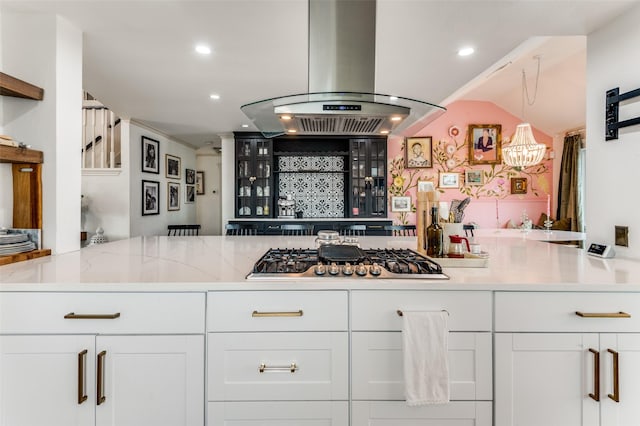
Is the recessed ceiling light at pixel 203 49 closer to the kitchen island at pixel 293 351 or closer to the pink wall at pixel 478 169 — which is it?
the kitchen island at pixel 293 351

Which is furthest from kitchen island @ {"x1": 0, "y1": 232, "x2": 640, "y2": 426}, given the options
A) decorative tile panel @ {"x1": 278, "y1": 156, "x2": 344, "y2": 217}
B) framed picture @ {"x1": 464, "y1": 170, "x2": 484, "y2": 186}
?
framed picture @ {"x1": 464, "y1": 170, "x2": 484, "y2": 186}

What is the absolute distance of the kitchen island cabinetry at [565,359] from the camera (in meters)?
1.18

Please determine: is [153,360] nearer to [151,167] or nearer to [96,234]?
[96,234]

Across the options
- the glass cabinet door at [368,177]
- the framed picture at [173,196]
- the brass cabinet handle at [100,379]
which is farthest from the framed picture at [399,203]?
the brass cabinet handle at [100,379]

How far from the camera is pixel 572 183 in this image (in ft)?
18.6

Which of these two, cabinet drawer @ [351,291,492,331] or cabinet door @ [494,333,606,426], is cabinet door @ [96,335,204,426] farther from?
cabinet door @ [494,333,606,426]

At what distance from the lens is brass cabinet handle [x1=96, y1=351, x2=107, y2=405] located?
3.86 feet

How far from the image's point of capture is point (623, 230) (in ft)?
5.90

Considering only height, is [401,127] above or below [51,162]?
above

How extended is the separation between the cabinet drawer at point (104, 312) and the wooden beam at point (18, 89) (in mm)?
1138

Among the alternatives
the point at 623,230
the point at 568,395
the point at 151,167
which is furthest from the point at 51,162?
the point at 151,167

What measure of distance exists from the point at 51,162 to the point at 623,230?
313cm

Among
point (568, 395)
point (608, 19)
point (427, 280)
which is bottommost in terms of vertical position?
point (568, 395)

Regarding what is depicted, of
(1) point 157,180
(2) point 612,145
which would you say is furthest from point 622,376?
(1) point 157,180
